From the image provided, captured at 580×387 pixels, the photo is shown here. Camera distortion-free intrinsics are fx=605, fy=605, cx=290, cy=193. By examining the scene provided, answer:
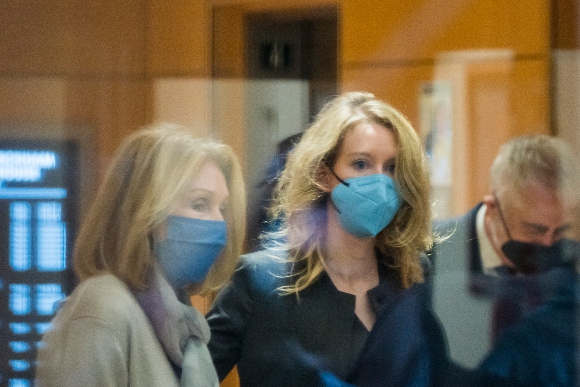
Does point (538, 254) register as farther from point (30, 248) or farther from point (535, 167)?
point (30, 248)

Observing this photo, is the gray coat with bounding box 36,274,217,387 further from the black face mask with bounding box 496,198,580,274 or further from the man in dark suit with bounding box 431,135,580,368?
the black face mask with bounding box 496,198,580,274

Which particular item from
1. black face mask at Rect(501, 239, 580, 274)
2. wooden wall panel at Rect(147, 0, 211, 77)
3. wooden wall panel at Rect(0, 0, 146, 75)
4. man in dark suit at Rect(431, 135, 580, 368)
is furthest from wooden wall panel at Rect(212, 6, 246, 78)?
black face mask at Rect(501, 239, 580, 274)

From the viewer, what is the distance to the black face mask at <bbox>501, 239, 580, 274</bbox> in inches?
43.5

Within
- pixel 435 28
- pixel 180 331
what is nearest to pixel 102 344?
pixel 180 331

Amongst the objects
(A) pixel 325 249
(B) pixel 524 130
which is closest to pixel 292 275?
(A) pixel 325 249

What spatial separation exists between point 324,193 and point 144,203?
31 cm

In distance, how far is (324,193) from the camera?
3.42 feet

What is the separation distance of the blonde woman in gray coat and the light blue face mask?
176mm

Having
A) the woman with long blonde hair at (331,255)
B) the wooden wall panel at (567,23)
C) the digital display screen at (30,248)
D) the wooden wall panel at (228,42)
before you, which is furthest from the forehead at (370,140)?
the digital display screen at (30,248)

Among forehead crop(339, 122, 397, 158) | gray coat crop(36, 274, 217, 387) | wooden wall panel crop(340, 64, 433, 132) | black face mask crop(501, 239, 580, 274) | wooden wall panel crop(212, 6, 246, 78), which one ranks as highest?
wooden wall panel crop(212, 6, 246, 78)

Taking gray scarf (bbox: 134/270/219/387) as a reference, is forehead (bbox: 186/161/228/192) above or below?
above

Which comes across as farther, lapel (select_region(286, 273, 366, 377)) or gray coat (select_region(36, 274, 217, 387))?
lapel (select_region(286, 273, 366, 377))

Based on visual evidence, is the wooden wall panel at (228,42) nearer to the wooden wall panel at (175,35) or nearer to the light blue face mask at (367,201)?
the wooden wall panel at (175,35)

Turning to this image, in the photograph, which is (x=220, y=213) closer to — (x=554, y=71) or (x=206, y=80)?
(x=206, y=80)
